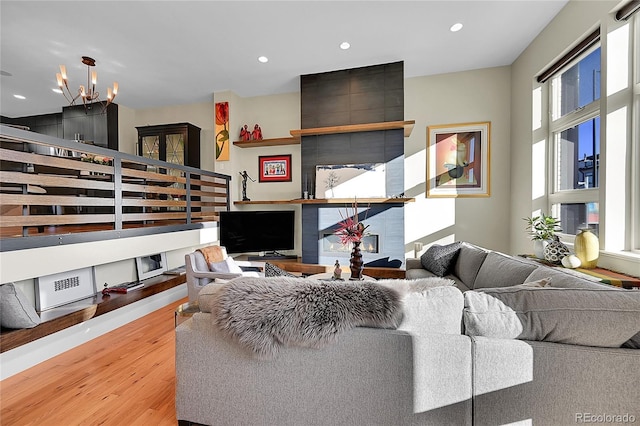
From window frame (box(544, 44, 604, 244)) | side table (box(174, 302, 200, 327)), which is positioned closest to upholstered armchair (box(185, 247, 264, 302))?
side table (box(174, 302, 200, 327))

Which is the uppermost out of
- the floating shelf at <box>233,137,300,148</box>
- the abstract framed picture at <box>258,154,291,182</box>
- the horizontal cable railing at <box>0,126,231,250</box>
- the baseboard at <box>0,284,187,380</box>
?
the floating shelf at <box>233,137,300,148</box>

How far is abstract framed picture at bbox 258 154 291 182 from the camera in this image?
461cm

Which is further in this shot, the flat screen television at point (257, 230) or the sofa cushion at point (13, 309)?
the flat screen television at point (257, 230)

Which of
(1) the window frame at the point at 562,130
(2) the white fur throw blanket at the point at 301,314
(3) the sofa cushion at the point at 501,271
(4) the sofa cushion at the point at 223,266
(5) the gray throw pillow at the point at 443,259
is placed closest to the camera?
(2) the white fur throw blanket at the point at 301,314

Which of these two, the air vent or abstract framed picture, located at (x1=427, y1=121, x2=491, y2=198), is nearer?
the air vent

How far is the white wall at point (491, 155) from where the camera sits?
383 cm

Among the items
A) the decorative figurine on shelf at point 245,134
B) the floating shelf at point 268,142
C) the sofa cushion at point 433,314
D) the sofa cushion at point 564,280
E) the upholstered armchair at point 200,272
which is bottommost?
the upholstered armchair at point 200,272

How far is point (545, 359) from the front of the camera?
40.9 inches

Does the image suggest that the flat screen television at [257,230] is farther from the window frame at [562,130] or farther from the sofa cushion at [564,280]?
the window frame at [562,130]

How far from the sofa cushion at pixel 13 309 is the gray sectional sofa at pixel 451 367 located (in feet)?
5.18

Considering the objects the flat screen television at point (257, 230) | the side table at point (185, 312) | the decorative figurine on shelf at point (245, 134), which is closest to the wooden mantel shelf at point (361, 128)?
the decorative figurine on shelf at point (245, 134)

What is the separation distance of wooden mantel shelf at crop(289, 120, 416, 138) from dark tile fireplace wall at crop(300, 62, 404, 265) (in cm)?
9

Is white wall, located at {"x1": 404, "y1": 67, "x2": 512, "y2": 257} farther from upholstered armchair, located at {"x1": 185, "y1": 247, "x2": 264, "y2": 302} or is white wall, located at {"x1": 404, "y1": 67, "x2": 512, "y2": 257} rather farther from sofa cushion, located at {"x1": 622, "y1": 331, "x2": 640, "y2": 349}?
sofa cushion, located at {"x1": 622, "y1": 331, "x2": 640, "y2": 349}

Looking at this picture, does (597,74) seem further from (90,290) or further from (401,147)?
(90,290)
